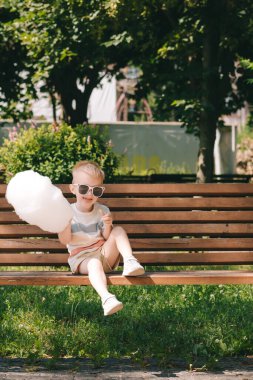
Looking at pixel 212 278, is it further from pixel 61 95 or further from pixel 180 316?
pixel 61 95

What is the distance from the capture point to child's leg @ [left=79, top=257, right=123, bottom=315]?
4852 mm

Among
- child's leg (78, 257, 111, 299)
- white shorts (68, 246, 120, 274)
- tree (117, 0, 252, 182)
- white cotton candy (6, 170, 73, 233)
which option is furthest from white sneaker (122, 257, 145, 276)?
tree (117, 0, 252, 182)

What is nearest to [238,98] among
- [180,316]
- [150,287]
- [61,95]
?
[61,95]

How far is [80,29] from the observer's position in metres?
14.4

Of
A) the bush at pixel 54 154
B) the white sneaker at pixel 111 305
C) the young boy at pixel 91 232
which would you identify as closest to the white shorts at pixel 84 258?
the young boy at pixel 91 232

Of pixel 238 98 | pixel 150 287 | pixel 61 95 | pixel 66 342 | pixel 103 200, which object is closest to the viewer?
pixel 66 342

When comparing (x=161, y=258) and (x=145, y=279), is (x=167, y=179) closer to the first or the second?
(x=161, y=258)

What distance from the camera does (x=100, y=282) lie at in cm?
501

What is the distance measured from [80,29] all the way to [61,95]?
4995mm

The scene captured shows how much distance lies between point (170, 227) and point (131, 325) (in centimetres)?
69

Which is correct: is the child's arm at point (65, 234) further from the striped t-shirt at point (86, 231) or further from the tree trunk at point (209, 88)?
the tree trunk at point (209, 88)

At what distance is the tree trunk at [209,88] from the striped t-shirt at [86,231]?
773 centimetres

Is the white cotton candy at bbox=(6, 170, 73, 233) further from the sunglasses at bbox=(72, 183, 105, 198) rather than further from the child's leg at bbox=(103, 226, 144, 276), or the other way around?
the child's leg at bbox=(103, 226, 144, 276)

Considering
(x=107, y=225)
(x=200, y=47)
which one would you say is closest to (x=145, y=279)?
(x=107, y=225)
